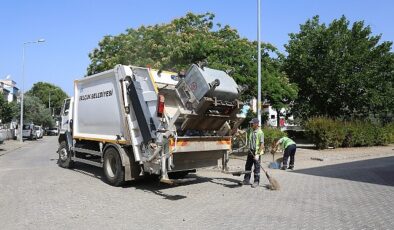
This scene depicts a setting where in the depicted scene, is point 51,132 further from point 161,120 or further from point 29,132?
point 161,120

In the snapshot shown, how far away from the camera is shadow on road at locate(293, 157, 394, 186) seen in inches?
497

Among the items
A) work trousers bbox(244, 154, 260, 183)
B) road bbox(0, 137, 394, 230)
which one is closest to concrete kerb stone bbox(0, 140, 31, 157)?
road bbox(0, 137, 394, 230)

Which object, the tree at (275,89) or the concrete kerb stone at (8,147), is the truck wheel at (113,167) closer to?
the tree at (275,89)

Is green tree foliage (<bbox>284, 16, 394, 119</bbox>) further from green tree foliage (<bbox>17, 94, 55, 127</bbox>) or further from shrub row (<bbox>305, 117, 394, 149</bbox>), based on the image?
green tree foliage (<bbox>17, 94, 55, 127</bbox>)

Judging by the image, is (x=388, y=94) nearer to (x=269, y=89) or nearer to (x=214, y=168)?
(x=269, y=89)

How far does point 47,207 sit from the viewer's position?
26.7ft

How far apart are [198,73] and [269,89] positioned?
12.5 meters

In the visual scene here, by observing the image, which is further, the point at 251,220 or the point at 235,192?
the point at 235,192

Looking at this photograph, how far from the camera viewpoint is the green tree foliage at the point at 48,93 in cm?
9462

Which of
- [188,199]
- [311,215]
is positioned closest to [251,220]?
[311,215]

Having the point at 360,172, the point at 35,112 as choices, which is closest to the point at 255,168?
the point at 360,172

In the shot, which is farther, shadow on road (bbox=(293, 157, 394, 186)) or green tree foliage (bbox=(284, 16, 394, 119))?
green tree foliage (bbox=(284, 16, 394, 119))

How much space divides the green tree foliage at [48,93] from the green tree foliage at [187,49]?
245 ft

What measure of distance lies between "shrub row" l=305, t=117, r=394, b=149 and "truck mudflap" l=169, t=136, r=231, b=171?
528 inches
